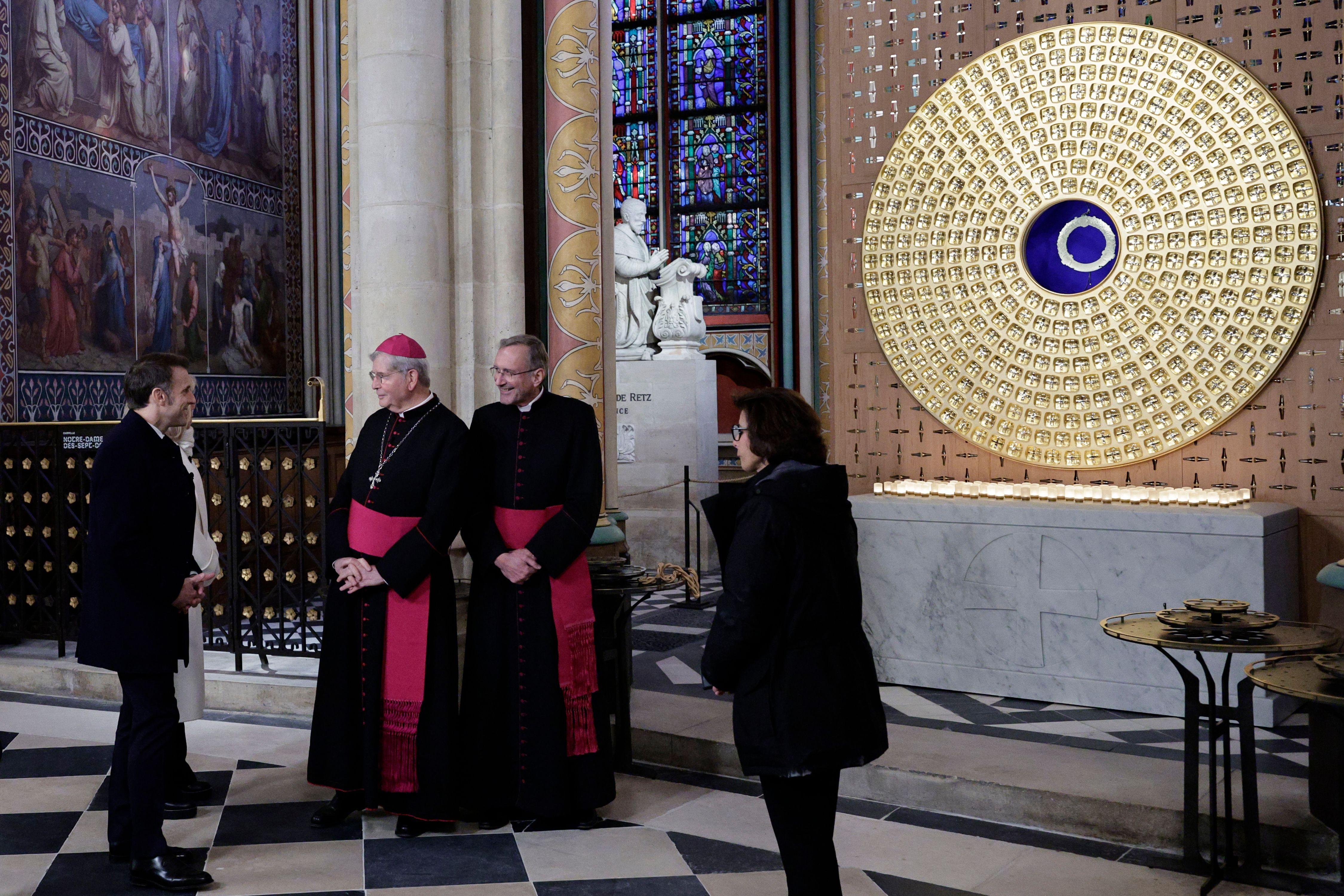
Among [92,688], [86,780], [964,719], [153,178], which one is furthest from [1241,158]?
[153,178]

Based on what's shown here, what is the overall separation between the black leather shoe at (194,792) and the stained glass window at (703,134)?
414 inches

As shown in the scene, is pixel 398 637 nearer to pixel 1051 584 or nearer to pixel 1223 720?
pixel 1223 720

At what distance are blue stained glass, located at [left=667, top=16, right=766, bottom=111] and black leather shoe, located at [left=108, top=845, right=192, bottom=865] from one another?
12254 mm

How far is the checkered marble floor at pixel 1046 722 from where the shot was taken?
462cm

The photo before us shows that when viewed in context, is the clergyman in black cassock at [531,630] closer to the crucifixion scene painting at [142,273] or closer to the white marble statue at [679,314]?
the crucifixion scene painting at [142,273]

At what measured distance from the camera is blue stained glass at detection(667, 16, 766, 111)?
567 inches

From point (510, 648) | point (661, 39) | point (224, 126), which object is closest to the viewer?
point (510, 648)

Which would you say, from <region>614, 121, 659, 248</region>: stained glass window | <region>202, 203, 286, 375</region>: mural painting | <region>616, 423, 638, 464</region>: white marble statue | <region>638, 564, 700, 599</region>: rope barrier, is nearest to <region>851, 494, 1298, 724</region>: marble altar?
<region>638, 564, 700, 599</region>: rope barrier

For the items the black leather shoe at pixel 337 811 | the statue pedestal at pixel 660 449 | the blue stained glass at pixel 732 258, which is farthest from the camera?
the blue stained glass at pixel 732 258

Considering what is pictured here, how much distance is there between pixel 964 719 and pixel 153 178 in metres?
7.94

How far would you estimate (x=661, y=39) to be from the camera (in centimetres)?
1488

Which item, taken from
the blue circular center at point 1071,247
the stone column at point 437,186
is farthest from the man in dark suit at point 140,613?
the blue circular center at point 1071,247

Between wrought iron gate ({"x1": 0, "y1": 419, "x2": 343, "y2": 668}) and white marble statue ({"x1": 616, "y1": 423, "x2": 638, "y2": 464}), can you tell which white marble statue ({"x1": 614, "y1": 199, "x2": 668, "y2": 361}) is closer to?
white marble statue ({"x1": 616, "y1": 423, "x2": 638, "y2": 464})

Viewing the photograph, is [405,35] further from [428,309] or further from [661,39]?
[661,39]
